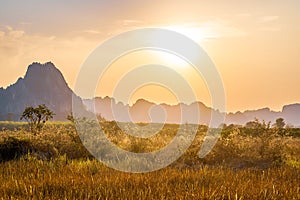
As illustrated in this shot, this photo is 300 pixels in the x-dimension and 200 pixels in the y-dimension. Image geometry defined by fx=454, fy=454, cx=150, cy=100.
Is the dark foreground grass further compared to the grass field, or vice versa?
the grass field

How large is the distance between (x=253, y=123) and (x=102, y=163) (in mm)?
7048

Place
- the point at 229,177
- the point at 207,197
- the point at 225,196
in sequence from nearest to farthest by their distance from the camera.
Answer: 1. the point at 207,197
2. the point at 225,196
3. the point at 229,177

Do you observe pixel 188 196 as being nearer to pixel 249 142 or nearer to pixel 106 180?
pixel 106 180

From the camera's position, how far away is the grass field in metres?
7.66

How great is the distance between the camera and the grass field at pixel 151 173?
7664mm

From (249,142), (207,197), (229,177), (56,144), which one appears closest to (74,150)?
(56,144)

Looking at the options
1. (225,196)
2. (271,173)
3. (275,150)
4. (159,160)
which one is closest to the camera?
(225,196)

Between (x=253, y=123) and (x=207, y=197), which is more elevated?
(x=253, y=123)

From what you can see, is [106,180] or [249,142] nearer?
[106,180]

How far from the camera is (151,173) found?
35.3ft

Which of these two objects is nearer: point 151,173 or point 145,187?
point 145,187

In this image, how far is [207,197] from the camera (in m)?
7.04

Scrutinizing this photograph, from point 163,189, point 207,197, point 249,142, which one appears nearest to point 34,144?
point 249,142

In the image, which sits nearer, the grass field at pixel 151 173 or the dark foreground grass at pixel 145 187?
the dark foreground grass at pixel 145 187
